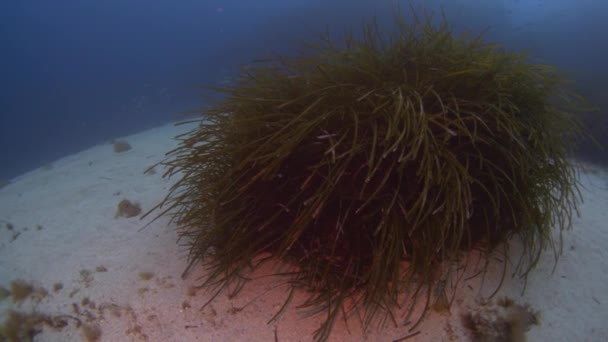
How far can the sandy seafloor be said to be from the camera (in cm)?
208

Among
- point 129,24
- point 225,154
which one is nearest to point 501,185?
point 225,154

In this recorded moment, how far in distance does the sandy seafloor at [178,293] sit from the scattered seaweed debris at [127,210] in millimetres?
93

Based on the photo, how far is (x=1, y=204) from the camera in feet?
17.1

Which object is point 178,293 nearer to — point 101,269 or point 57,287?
point 101,269

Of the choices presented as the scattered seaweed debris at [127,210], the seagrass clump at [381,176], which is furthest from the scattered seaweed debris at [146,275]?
the scattered seaweed debris at [127,210]

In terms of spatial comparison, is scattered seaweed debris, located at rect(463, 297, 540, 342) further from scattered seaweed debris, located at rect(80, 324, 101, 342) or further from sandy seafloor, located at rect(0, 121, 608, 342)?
scattered seaweed debris, located at rect(80, 324, 101, 342)

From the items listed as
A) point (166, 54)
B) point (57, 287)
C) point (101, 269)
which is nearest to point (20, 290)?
point (57, 287)

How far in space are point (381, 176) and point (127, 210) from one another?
3.15 meters

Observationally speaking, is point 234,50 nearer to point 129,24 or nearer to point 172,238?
point 172,238

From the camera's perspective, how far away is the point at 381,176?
2.22m

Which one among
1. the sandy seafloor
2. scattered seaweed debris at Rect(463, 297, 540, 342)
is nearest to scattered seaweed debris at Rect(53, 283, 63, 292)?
the sandy seafloor

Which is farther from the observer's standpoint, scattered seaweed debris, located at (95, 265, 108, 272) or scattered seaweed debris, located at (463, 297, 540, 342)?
scattered seaweed debris, located at (95, 265, 108, 272)

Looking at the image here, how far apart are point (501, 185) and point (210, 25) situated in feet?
264

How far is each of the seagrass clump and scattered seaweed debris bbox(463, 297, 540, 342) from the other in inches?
12.5
